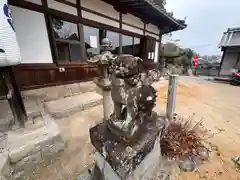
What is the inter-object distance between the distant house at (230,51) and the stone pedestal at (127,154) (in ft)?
41.5

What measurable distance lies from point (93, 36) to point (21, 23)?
2194 millimetres

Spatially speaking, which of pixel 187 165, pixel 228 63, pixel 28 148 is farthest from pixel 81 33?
pixel 228 63

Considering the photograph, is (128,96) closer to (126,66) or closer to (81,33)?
(126,66)

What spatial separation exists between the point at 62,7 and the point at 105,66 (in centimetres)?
275

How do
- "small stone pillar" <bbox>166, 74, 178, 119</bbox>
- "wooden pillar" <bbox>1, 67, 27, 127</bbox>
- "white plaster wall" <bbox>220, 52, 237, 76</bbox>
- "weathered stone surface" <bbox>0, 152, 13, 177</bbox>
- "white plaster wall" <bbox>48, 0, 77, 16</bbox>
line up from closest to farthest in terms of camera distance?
"weathered stone surface" <bbox>0, 152, 13, 177</bbox> < "wooden pillar" <bbox>1, 67, 27, 127</bbox> < "small stone pillar" <bbox>166, 74, 178, 119</bbox> < "white plaster wall" <bbox>48, 0, 77, 16</bbox> < "white plaster wall" <bbox>220, 52, 237, 76</bbox>

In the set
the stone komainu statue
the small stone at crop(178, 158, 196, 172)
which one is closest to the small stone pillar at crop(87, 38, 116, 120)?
the stone komainu statue

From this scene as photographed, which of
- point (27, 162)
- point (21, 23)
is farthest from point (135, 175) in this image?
point (21, 23)

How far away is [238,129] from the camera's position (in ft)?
9.19

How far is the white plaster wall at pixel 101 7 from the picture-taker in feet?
14.0

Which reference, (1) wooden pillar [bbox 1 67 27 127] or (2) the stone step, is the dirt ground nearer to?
(2) the stone step

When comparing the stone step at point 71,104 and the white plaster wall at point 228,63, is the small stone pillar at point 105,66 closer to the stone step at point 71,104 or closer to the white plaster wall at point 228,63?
the stone step at point 71,104

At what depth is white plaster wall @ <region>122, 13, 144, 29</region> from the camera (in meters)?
5.83

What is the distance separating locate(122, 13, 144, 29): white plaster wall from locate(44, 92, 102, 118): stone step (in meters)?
3.93

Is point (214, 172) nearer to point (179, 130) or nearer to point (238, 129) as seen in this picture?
point (179, 130)
